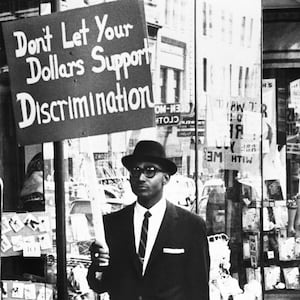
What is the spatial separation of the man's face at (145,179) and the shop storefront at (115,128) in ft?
0.18

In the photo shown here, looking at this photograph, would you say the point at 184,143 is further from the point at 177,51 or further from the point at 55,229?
the point at 55,229

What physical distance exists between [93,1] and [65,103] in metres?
0.70

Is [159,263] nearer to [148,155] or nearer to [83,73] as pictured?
[148,155]

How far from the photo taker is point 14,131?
5246 mm

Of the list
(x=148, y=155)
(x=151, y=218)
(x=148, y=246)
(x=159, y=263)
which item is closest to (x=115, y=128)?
(x=148, y=155)

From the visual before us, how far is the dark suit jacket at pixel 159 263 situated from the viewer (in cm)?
511

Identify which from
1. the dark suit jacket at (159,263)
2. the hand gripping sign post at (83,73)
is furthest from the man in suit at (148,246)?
the hand gripping sign post at (83,73)

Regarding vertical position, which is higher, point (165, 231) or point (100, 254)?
point (165, 231)

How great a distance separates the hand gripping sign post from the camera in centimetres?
492

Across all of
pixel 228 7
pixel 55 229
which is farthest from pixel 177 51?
pixel 55 229

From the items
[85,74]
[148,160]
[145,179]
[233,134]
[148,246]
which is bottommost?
[148,246]

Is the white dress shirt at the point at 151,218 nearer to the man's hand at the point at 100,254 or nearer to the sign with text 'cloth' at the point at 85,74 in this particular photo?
the man's hand at the point at 100,254

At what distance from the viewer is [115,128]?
4.92 metres

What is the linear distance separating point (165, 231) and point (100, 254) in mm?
451
